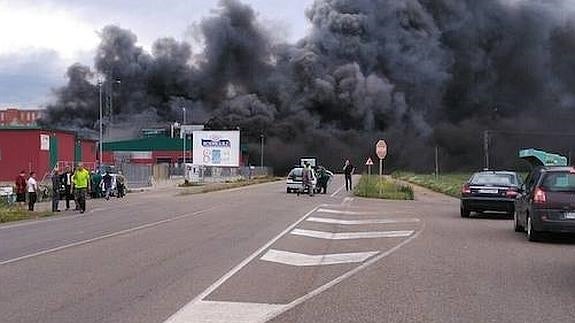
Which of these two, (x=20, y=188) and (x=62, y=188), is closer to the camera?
(x=62, y=188)

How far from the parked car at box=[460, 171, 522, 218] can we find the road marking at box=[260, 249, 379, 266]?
10340 mm

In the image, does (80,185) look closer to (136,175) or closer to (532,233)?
(532,233)

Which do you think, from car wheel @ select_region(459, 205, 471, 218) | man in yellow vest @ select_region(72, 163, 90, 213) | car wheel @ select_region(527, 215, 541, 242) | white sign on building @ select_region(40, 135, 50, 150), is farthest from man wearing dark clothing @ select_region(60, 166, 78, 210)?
white sign on building @ select_region(40, 135, 50, 150)

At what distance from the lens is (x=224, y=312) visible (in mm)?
8352

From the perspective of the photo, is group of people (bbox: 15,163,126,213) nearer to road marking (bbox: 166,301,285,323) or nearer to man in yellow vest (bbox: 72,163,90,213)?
man in yellow vest (bbox: 72,163,90,213)

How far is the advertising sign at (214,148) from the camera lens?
69875 millimetres

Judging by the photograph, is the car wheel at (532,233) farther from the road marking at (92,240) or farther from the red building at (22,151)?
the red building at (22,151)

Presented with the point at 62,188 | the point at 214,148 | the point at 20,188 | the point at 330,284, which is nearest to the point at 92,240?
the point at 330,284

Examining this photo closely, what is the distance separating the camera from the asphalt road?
848cm

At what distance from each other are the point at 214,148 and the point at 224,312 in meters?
62.2

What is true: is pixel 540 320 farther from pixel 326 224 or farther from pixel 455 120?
pixel 455 120

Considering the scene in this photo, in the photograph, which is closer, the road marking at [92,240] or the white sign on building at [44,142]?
the road marking at [92,240]

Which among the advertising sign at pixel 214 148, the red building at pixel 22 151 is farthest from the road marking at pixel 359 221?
the advertising sign at pixel 214 148

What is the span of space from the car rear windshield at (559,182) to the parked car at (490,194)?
721 centimetres
